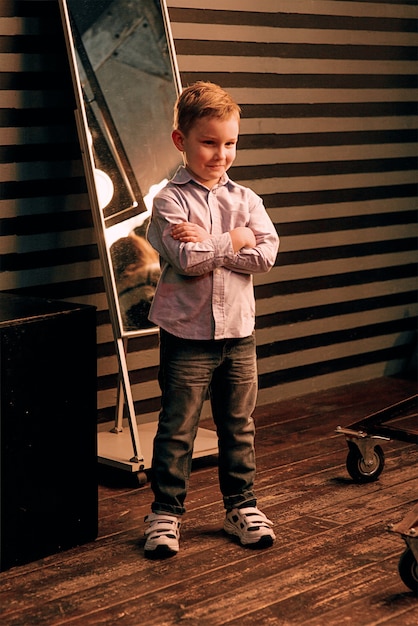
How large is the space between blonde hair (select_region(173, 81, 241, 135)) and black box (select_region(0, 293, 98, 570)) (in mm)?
631

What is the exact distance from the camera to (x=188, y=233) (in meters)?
3.10

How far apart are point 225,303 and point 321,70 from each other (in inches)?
96.4

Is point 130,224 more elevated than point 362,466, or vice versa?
point 130,224

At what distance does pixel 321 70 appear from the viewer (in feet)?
17.4

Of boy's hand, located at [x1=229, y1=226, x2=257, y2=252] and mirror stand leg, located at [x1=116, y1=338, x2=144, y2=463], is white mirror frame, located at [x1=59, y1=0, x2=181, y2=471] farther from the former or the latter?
boy's hand, located at [x1=229, y1=226, x2=257, y2=252]

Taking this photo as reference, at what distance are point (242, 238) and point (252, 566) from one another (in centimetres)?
95

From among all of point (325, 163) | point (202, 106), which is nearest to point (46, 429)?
point (202, 106)

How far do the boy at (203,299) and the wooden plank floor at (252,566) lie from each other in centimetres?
13

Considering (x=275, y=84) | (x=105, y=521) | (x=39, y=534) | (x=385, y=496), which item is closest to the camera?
(x=39, y=534)

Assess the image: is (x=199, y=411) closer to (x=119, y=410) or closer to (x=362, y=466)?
(x=362, y=466)

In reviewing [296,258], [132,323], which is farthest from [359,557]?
[296,258]

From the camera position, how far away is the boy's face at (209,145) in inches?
123

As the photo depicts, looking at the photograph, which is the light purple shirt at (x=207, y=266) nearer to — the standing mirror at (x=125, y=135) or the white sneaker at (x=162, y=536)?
the white sneaker at (x=162, y=536)

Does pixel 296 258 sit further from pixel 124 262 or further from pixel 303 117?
pixel 124 262
